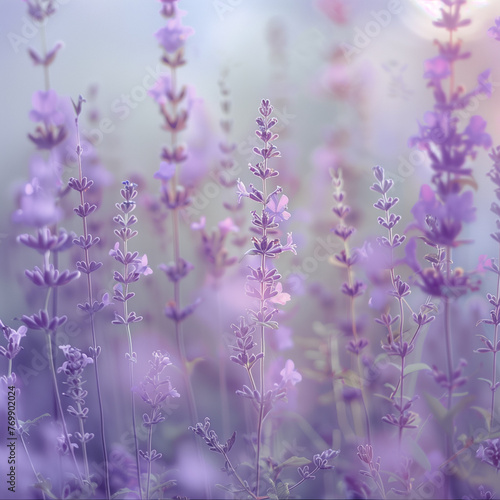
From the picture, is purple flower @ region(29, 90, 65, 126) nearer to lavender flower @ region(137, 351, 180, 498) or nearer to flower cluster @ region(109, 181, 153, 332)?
flower cluster @ region(109, 181, 153, 332)

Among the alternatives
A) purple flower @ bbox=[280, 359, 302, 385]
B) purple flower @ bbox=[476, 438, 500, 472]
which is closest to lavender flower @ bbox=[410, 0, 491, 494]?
purple flower @ bbox=[476, 438, 500, 472]

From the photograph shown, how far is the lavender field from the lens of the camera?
2.67ft

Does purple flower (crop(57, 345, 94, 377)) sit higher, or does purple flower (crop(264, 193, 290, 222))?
purple flower (crop(264, 193, 290, 222))

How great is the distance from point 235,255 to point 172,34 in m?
0.50

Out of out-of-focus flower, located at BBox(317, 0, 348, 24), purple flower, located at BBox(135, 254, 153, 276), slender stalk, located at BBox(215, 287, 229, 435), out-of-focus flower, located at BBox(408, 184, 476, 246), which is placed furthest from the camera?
out-of-focus flower, located at BBox(317, 0, 348, 24)

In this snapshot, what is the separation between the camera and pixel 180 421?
107cm

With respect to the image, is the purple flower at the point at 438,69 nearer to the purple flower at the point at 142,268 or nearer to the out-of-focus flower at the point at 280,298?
the out-of-focus flower at the point at 280,298

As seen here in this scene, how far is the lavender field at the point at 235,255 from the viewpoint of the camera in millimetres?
812

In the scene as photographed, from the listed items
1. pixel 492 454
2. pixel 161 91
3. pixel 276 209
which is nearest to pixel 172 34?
pixel 161 91

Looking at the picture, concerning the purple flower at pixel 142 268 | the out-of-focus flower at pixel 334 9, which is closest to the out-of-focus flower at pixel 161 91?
the purple flower at pixel 142 268

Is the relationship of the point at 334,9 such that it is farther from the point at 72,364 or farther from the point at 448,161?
the point at 72,364

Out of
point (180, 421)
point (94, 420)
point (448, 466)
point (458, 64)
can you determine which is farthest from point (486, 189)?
point (94, 420)

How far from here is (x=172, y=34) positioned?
2.73 feet

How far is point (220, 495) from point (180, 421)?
0.19m
